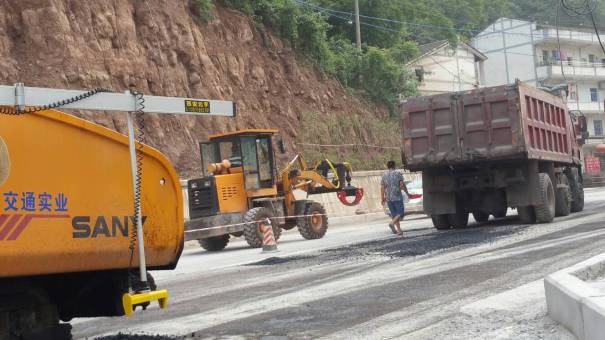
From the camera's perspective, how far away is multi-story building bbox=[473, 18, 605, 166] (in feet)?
247

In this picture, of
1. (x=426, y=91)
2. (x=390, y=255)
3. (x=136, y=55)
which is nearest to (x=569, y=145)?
(x=390, y=255)

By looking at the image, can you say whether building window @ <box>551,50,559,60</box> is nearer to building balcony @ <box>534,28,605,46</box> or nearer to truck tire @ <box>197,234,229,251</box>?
building balcony @ <box>534,28,605,46</box>

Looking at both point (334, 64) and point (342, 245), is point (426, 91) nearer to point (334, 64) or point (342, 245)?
point (334, 64)

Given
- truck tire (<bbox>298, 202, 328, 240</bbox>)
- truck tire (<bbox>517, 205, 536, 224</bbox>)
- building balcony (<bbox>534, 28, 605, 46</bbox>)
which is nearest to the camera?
truck tire (<bbox>517, 205, 536, 224</bbox>)

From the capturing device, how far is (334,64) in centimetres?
4341

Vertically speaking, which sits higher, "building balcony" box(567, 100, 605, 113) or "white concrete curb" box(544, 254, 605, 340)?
"building balcony" box(567, 100, 605, 113)

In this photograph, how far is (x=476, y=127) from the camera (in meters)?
18.0

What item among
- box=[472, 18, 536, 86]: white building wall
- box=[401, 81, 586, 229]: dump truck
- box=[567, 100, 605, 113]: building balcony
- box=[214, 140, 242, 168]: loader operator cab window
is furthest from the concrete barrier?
box=[472, 18, 536, 86]: white building wall

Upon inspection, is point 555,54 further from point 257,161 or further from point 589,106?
point 257,161

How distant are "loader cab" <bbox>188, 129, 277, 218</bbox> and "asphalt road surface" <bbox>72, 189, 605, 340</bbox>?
3469 mm

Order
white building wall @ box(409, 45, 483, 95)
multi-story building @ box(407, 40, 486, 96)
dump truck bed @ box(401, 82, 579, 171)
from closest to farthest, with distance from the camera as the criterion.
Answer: dump truck bed @ box(401, 82, 579, 171) < multi-story building @ box(407, 40, 486, 96) < white building wall @ box(409, 45, 483, 95)

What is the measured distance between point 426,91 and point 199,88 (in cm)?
3615

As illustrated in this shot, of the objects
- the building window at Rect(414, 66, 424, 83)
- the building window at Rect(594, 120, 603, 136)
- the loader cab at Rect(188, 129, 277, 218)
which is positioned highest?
the building window at Rect(414, 66, 424, 83)

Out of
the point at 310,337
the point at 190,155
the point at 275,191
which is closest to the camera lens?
the point at 310,337
